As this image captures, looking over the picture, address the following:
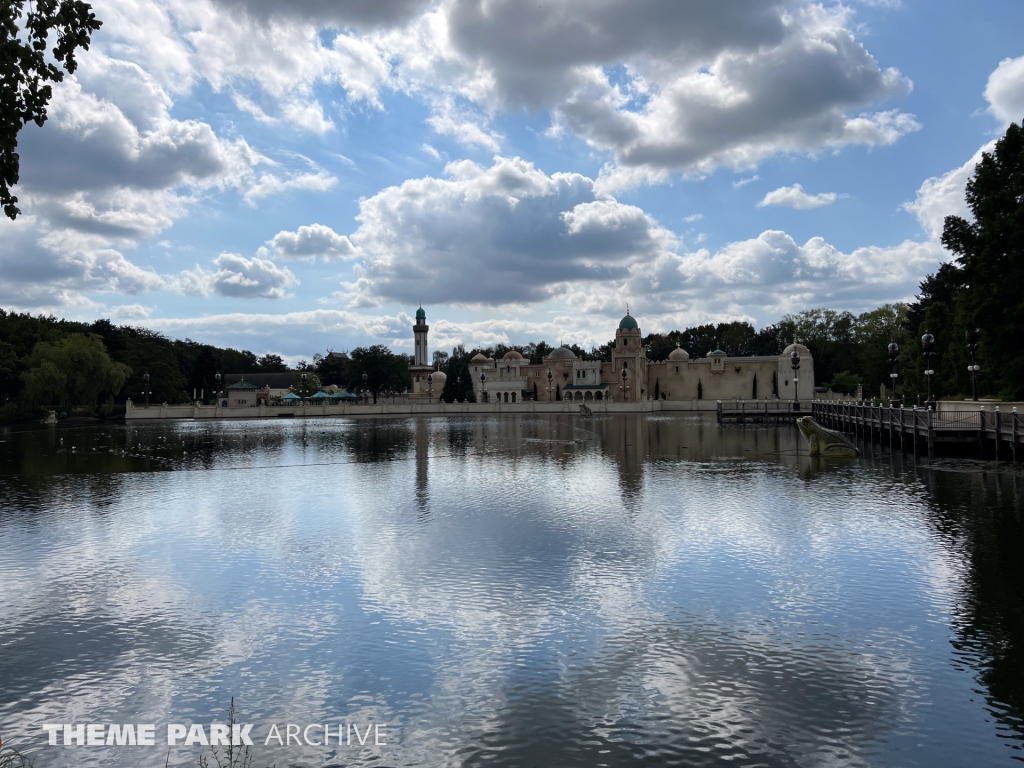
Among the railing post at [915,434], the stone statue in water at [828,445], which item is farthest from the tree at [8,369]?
the railing post at [915,434]

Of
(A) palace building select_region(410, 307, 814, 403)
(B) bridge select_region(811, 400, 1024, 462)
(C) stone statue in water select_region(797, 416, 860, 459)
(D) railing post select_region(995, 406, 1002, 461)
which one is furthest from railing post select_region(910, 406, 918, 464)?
(A) palace building select_region(410, 307, 814, 403)

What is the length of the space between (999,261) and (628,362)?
65.0m

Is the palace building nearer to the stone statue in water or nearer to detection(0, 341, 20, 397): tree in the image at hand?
detection(0, 341, 20, 397): tree

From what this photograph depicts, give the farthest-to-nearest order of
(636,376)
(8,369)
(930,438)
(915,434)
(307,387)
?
(307,387) → (636,376) → (8,369) → (915,434) → (930,438)

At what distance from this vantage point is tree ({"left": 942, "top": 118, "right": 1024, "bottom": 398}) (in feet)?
101

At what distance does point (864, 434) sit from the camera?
129 feet

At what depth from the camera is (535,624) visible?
991cm

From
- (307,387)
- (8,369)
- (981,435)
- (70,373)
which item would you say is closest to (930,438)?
(981,435)

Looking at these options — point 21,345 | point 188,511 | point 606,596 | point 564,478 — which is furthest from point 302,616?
point 21,345

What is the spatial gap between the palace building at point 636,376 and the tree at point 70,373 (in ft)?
136

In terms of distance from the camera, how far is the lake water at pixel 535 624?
7.14 m

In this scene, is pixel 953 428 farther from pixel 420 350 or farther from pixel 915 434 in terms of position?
pixel 420 350

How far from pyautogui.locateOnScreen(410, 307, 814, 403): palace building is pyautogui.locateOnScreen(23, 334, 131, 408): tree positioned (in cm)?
4156

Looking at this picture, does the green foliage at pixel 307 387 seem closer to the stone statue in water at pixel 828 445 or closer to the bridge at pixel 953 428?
the bridge at pixel 953 428
